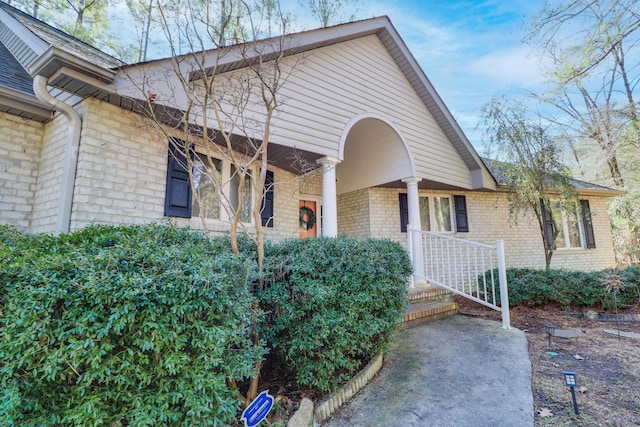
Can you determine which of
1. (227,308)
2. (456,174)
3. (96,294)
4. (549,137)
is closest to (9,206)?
(96,294)

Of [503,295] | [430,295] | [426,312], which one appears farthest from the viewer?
[430,295]

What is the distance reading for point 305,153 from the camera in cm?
567

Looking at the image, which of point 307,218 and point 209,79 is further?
point 307,218

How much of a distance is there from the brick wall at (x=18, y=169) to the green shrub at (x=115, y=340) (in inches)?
108

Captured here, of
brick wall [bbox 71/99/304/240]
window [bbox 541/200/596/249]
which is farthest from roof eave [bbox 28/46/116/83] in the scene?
window [bbox 541/200/596/249]

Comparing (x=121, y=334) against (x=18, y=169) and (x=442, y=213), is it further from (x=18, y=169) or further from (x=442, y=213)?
(x=442, y=213)

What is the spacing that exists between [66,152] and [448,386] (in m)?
4.90

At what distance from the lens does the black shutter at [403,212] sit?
8.29m

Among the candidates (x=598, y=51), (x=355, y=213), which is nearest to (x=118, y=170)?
(x=355, y=213)

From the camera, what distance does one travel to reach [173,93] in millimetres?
3830

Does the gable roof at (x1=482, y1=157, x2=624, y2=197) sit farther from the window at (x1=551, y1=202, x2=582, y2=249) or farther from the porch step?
the porch step

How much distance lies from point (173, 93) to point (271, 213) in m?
2.78

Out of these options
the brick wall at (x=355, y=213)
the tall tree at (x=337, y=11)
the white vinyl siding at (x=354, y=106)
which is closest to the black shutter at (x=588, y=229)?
the white vinyl siding at (x=354, y=106)

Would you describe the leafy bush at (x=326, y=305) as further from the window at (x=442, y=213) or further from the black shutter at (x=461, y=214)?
the black shutter at (x=461, y=214)
